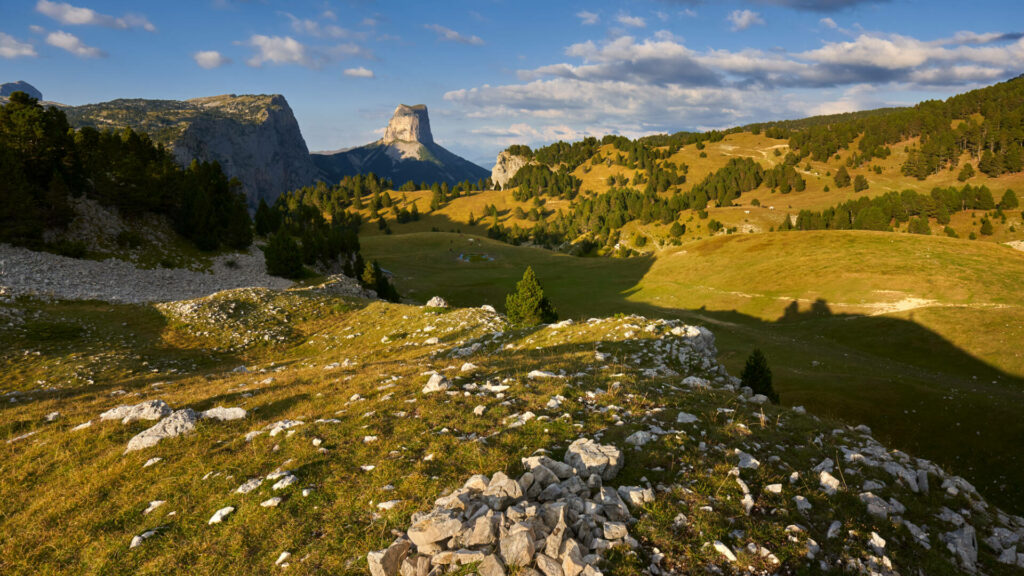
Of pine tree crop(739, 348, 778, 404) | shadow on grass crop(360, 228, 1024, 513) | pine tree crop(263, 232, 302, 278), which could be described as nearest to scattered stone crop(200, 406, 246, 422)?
shadow on grass crop(360, 228, 1024, 513)

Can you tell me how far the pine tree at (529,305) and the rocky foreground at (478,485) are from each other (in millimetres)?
25161

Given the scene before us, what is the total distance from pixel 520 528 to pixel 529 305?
35.5 meters

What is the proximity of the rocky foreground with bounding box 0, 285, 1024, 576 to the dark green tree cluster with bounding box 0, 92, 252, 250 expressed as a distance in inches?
1724

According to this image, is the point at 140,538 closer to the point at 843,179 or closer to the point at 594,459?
the point at 594,459

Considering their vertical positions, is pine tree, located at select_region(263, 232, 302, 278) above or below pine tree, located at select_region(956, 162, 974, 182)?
below

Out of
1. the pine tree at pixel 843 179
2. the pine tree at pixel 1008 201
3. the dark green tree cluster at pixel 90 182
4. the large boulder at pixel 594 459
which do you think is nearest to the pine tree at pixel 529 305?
the large boulder at pixel 594 459

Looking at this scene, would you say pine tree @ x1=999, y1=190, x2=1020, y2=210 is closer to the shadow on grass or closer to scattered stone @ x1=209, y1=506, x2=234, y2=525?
the shadow on grass

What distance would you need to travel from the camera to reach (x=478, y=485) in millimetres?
7363

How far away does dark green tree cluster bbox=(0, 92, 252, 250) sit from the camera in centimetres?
4322

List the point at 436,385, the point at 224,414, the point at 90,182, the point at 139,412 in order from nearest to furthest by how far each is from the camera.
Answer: the point at 224,414, the point at 139,412, the point at 436,385, the point at 90,182

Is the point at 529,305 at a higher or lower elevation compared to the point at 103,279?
lower

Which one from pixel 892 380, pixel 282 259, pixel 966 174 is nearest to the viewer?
pixel 892 380

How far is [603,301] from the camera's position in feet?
255

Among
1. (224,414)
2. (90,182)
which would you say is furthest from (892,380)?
(90,182)
